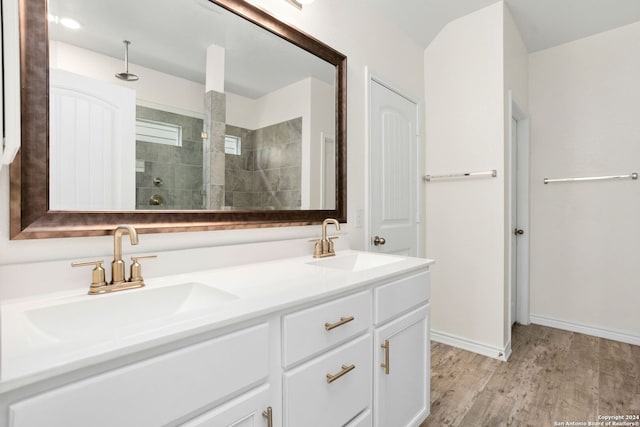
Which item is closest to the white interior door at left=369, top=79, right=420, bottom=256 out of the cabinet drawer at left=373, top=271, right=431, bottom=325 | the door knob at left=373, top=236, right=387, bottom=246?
the door knob at left=373, top=236, right=387, bottom=246

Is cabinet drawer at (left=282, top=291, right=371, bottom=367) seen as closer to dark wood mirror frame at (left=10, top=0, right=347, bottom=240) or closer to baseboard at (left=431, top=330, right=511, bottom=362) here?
dark wood mirror frame at (left=10, top=0, right=347, bottom=240)

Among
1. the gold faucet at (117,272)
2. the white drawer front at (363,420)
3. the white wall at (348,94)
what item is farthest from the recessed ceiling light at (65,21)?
the white drawer front at (363,420)

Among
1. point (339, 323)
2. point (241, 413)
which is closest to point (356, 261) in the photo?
point (339, 323)

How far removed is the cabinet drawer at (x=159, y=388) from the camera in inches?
21.0

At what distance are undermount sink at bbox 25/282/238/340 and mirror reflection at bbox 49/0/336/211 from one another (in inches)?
12.1

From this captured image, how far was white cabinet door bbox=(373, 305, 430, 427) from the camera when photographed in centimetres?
123

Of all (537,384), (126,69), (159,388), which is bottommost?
(537,384)

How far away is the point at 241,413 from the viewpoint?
2.54ft

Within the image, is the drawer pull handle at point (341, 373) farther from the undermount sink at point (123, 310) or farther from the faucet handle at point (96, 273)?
the faucet handle at point (96, 273)

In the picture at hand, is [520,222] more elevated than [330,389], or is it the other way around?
[520,222]

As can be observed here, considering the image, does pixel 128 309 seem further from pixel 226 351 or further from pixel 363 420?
pixel 363 420

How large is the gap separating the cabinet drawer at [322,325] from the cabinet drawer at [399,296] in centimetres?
6

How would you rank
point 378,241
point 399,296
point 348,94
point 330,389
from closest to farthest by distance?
point 330,389, point 399,296, point 348,94, point 378,241

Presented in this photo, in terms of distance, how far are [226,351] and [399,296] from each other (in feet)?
2.56
